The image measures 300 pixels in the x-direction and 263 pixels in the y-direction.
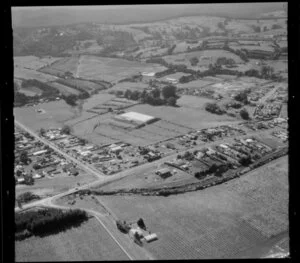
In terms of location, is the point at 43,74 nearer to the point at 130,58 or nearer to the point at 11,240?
the point at 130,58

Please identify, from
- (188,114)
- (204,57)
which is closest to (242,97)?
(188,114)

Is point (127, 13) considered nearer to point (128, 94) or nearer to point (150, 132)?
point (128, 94)

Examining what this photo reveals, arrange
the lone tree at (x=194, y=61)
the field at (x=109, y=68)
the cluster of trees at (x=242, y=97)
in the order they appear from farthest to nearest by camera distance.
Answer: the lone tree at (x=194, y=61) < the field at (x=109, y=68) < the cluster of trees at (x=242, y=97)

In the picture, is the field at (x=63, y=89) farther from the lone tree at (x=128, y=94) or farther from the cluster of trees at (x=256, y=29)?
the cluster of trees at (x=256, y=29)

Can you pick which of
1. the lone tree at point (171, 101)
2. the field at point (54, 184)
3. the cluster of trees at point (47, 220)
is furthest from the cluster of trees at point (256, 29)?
the cluster of trees at point (47, 220)
